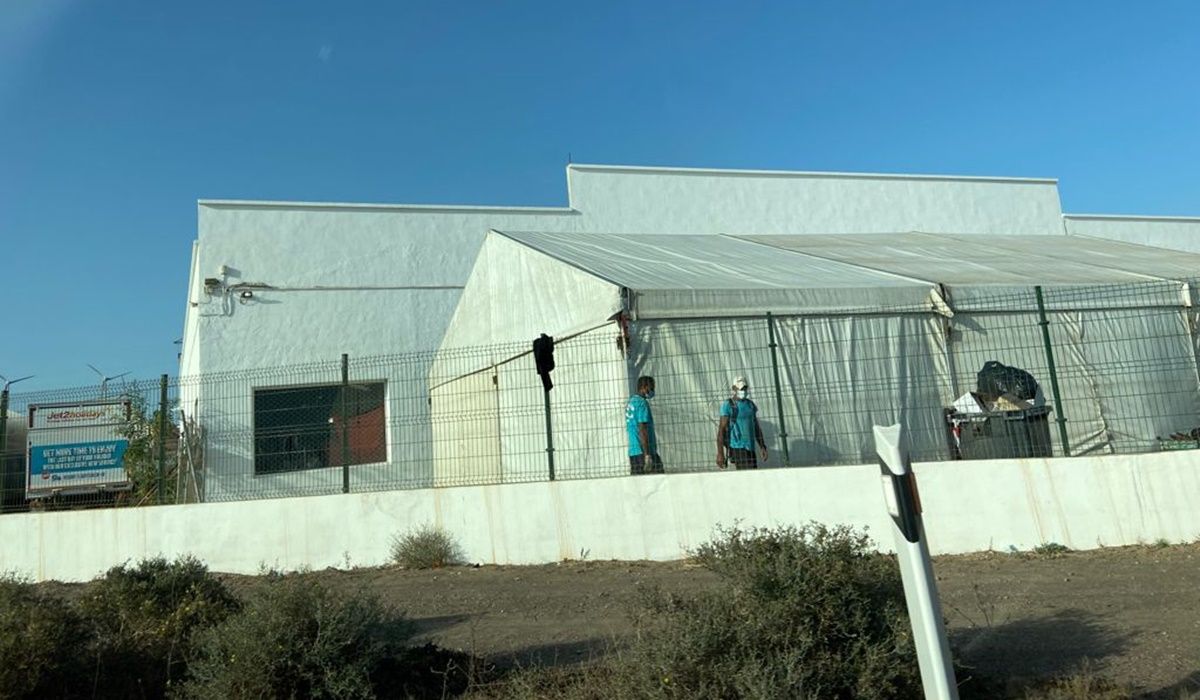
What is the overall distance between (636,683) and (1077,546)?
633 centimetres

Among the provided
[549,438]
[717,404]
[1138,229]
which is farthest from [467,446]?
[1138,229]

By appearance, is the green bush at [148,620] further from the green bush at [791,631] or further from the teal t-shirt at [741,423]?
the teal t-shirt at [741,423]

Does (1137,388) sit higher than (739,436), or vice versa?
(1137,388)

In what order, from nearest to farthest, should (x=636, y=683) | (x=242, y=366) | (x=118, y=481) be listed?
(x=636, y=683) → (x=118, y=481) → (x=242, y=366)

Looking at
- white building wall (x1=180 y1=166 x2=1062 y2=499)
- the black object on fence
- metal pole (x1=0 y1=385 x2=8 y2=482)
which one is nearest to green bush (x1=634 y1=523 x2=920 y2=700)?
the black object on fence

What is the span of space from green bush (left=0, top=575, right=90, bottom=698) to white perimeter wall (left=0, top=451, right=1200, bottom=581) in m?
4.88

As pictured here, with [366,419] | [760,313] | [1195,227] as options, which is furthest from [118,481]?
[1195,227]

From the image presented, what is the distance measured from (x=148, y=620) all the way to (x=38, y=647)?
1067 mm

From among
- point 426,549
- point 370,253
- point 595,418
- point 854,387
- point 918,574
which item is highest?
point 370,253

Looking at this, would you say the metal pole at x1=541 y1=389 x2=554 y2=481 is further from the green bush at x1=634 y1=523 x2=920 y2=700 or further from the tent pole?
the green bush at x1=634 y1=523 x2=920 y2=700

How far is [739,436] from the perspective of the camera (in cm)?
1030

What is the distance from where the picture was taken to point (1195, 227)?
88.3 feet

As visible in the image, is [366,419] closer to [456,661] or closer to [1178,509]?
A: [456,661]

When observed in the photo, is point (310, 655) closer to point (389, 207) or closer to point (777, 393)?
point (777, 393)
